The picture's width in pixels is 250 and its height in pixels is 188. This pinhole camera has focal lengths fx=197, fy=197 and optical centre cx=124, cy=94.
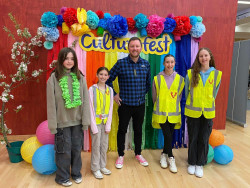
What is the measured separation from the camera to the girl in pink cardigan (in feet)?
7.35

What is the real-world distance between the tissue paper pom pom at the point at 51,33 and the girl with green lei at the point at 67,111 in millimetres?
702

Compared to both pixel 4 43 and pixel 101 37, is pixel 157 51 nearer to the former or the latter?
pixel 101 37

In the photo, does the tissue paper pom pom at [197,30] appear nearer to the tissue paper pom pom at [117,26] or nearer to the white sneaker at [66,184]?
the tissue paper pom pom at [117,26]

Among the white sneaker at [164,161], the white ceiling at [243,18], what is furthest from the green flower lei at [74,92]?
the white ceiling at [243,18]

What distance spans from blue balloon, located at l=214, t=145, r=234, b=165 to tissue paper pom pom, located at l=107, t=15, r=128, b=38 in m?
2.03

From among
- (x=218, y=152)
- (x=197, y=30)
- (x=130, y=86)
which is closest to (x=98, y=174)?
(x=130, y=86)

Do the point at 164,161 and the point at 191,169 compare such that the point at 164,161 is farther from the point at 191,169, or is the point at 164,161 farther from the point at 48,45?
the point at 48,45

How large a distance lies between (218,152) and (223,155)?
68mm

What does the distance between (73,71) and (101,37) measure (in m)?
0.89

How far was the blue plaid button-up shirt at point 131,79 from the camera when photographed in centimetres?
241

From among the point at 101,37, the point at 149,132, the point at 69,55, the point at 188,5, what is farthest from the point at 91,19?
the point at 149,132

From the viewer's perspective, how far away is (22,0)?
291cm

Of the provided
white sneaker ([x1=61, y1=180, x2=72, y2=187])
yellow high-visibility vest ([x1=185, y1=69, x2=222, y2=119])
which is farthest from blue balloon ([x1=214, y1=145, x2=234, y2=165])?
white sneaker ([x1=61, y1=180, x2=72, y2=187])

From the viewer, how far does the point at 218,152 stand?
261cm
